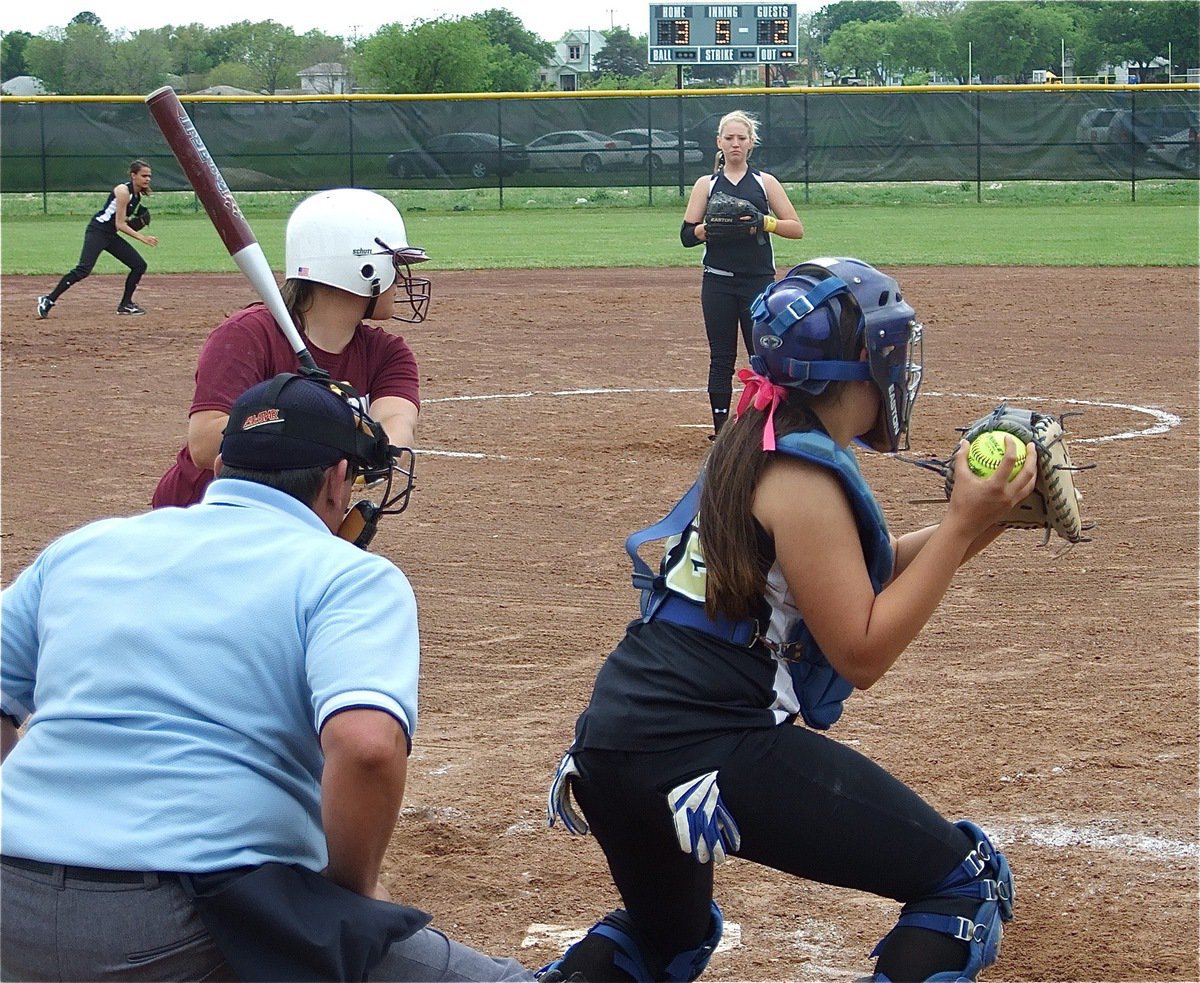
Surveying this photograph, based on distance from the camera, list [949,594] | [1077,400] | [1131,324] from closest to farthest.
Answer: [949,594] → [1077,400] → [1131,324]

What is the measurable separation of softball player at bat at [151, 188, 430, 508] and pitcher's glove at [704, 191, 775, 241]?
18.1 ft

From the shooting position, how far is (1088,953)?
3.84 meters

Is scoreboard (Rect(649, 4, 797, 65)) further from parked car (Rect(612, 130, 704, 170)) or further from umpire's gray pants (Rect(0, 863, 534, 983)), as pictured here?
umpire's gray pants (Rect(0, 863, 534, 983))

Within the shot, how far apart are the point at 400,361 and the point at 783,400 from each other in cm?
204

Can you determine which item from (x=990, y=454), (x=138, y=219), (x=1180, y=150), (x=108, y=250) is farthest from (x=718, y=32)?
(x=990, y=454)

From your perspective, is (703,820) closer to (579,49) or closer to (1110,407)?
(1110,407)

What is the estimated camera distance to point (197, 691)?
7.69 feet

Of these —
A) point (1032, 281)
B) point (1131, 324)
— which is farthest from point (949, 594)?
point (1032, 281)

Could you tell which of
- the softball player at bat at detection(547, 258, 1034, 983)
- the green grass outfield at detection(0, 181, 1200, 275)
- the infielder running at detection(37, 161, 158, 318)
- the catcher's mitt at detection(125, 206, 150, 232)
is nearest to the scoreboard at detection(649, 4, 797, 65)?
the green grass outfield at detection(0, 181, 1200, 275)

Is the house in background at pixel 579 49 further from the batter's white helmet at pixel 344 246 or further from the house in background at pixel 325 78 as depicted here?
the batter's white helmet at pixel 344 246

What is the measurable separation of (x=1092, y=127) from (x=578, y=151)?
11727mm

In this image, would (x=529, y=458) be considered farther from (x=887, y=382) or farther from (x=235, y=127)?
(x=235, y=127)

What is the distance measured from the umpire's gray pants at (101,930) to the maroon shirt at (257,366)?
206cm

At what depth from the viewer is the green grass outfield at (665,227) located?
2341cm
